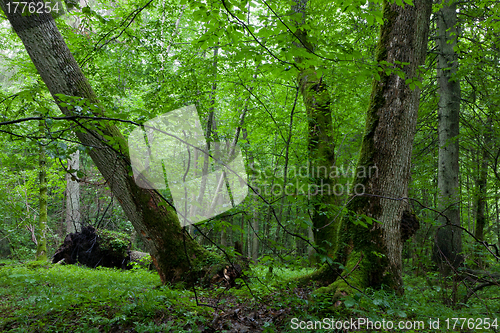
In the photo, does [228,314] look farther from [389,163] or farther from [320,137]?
[320,137]

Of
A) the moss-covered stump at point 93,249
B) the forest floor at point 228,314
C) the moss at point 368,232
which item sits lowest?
the moss-covered stump at point 93,249

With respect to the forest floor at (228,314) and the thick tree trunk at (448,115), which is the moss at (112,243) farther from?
the thick tree trunk at (448,115)

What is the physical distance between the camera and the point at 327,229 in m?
5.53

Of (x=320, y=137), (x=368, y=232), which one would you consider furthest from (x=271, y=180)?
(x=320, y=137)

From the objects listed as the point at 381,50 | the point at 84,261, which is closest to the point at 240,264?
the point at 381,50

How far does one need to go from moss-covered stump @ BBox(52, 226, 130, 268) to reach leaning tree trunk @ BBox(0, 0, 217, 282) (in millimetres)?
5648

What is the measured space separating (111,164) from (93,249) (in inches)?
264

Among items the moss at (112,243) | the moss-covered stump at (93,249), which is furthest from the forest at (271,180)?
the moss at (112,243)

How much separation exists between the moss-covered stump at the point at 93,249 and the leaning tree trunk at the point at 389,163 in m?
7.88

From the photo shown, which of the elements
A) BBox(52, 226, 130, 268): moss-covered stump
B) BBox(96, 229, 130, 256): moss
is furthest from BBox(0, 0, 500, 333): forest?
BBox(96, 229, 130, 256): moss

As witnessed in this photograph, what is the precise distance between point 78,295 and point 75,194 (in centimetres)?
943

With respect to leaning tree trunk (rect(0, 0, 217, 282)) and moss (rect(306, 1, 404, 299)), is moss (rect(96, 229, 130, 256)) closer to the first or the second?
leaning tree trunk (rect(0, 0, 217, 282))

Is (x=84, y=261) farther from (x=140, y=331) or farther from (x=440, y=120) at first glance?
(x=440, y=120)

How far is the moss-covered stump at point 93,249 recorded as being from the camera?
8922 millimetres
